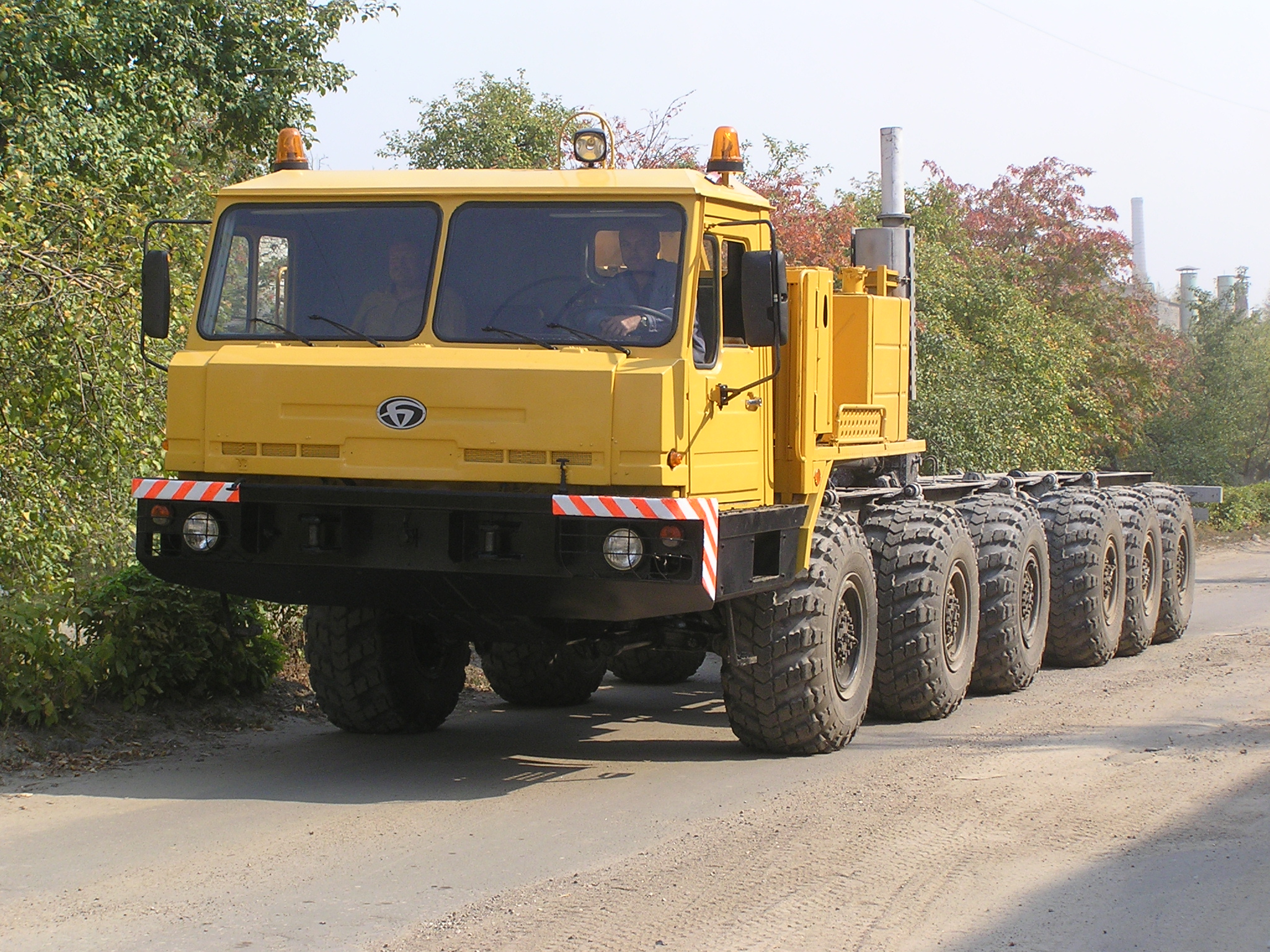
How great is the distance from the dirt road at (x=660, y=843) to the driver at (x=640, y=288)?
2276mm

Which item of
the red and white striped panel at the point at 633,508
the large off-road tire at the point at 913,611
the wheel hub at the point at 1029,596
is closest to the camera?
the red and white striped panel at the point at 633,508

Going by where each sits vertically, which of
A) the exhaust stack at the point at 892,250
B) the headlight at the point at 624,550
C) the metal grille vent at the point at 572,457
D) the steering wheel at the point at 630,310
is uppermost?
the exhaust stack at the point at 892,250

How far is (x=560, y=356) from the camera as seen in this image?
22.9 feet

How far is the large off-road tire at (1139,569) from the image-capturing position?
45.1 ft

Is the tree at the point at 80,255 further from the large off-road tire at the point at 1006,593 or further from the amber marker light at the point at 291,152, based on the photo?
the large off-road tire at the point at 1006,593

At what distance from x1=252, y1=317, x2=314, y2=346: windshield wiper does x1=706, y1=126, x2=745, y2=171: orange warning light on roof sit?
234 centimetres

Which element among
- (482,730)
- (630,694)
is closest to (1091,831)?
(482,730)

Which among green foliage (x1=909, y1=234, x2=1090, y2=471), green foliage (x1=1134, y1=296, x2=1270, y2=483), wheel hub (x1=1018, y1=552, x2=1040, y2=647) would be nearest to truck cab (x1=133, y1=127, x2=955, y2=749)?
wheel hub (x1=1018, y1=552, x2=1040, y2=647)

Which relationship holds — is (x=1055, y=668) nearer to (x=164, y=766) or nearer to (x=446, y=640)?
(x=446, y=640)

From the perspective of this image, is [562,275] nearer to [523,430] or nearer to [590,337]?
[590,337]

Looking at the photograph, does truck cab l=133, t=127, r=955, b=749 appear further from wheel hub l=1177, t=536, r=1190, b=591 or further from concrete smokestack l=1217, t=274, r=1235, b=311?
concrete smokestack l=1217, t=274, r=1235, b=311

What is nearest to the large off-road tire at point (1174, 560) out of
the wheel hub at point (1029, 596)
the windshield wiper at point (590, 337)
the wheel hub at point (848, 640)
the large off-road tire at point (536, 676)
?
the wheel hub at point (1029, 596)

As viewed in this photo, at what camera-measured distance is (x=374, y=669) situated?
8898 mm

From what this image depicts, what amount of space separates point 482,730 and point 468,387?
11.0ft
